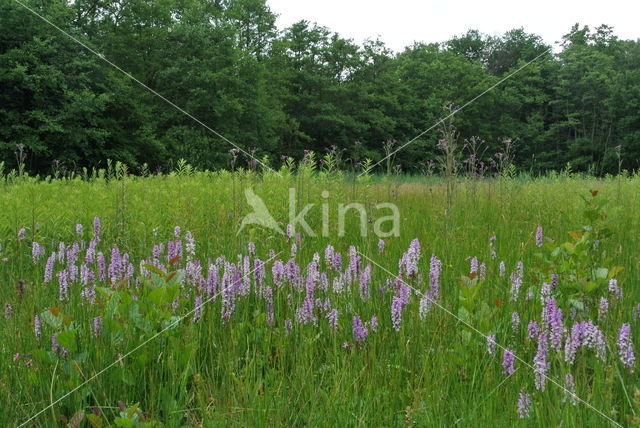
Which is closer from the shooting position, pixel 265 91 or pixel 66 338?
pixel 66 338

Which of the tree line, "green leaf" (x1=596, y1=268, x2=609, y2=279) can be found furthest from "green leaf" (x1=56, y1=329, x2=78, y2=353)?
the tree line

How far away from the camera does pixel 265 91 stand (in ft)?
101

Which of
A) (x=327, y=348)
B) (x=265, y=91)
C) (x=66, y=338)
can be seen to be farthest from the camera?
(x=265, y=91)

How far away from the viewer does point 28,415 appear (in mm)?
1761

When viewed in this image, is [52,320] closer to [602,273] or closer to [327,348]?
[327,348]

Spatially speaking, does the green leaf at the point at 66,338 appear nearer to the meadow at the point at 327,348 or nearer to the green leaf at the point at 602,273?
the meadow at the point at 327,348

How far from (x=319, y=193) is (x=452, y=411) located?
19.0ft

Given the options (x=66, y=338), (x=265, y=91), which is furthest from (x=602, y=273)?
(x=265, y=91)

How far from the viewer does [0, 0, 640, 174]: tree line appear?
21078 mm

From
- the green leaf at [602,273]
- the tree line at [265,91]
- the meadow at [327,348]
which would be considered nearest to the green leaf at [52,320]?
the meadow at [327,348]

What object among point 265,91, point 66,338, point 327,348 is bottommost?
point 327,348

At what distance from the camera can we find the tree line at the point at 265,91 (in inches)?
830

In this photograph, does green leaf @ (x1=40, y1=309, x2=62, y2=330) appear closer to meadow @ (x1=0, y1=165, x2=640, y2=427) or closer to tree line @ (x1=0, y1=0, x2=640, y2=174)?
meadow @ (x1=0, y1=165, x2=640, y2=427)

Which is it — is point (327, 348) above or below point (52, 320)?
below
